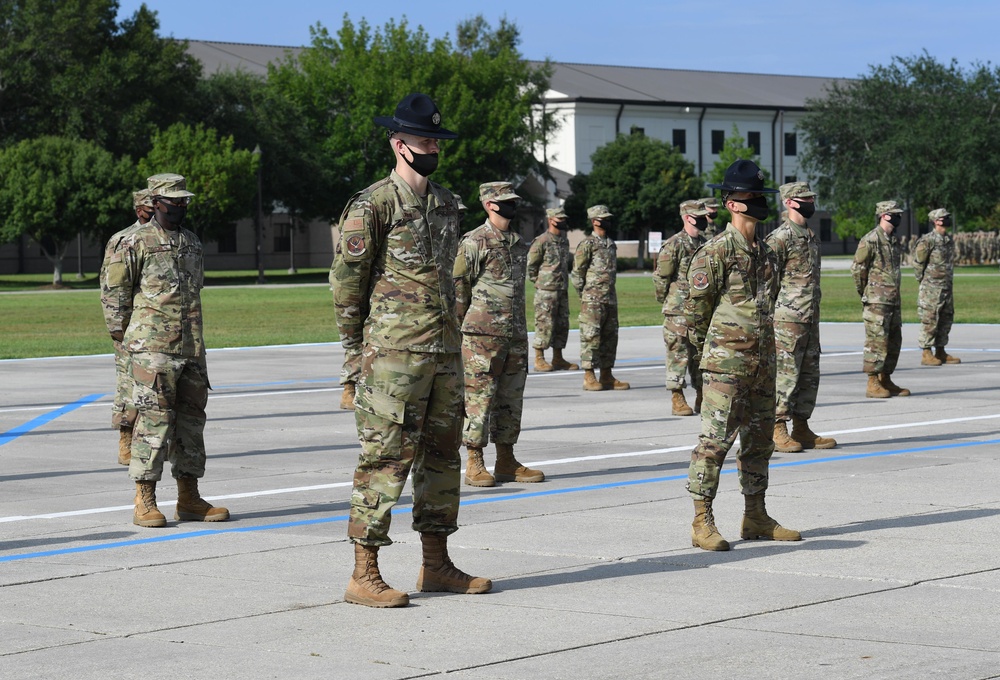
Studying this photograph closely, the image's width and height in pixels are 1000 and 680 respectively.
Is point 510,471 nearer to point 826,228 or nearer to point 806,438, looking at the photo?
point 806,438

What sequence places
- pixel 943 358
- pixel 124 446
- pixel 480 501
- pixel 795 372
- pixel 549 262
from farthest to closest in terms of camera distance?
1. pixel 943 358
2. pixel 549 262
3. pixel 795 372
4. pixel 124 446
5. pixel 480 501

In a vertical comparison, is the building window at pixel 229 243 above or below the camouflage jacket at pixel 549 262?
above

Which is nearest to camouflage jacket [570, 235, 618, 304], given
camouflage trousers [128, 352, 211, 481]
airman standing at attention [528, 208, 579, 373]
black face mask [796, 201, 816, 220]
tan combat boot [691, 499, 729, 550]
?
airman standing at attention [528, 208, 579, 373]

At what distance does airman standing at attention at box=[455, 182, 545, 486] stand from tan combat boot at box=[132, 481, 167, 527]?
2277mm

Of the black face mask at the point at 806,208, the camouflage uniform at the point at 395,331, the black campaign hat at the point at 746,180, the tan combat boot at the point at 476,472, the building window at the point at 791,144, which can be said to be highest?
the building window at the point at 791,144

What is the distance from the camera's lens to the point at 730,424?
A: 8.08 meters

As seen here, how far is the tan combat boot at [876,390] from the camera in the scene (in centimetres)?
1630

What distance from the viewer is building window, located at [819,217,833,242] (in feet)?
357

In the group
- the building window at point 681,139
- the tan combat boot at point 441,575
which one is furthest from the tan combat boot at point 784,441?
the building window at point 681,139

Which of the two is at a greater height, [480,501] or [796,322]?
[796,322]

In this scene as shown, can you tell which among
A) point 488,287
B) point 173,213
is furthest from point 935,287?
point 173,213

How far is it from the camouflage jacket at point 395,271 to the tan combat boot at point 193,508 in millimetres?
2661

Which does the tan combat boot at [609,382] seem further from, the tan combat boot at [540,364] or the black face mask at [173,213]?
the black face mask at [173,213]

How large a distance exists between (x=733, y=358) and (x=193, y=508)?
3.37 meters
